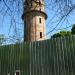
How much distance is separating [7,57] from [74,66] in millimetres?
4697

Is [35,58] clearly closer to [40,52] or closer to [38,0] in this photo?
[40,52]

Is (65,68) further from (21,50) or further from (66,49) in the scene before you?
(21,50)

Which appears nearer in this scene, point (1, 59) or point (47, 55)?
point (47, 55)

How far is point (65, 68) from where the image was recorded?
12.3 metres

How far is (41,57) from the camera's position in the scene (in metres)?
13.4

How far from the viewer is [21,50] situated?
1434 centimetres

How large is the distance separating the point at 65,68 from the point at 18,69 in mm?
3133

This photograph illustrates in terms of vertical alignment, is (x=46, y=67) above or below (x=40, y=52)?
below

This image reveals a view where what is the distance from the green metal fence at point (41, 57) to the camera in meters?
12.4

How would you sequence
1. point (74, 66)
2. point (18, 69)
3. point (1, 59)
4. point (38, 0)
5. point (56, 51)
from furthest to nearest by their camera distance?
point (1, 59), point (18, 69), point (56, 51), point (74, 66), point (38, 0)

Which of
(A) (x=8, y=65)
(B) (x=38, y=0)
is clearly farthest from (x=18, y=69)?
(B) (x=38, y=0)

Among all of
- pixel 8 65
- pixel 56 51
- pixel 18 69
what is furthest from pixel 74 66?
pixel 8 65

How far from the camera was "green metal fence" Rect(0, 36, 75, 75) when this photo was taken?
40.6 feet

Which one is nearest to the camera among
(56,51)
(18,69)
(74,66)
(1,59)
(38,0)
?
(38,0)
